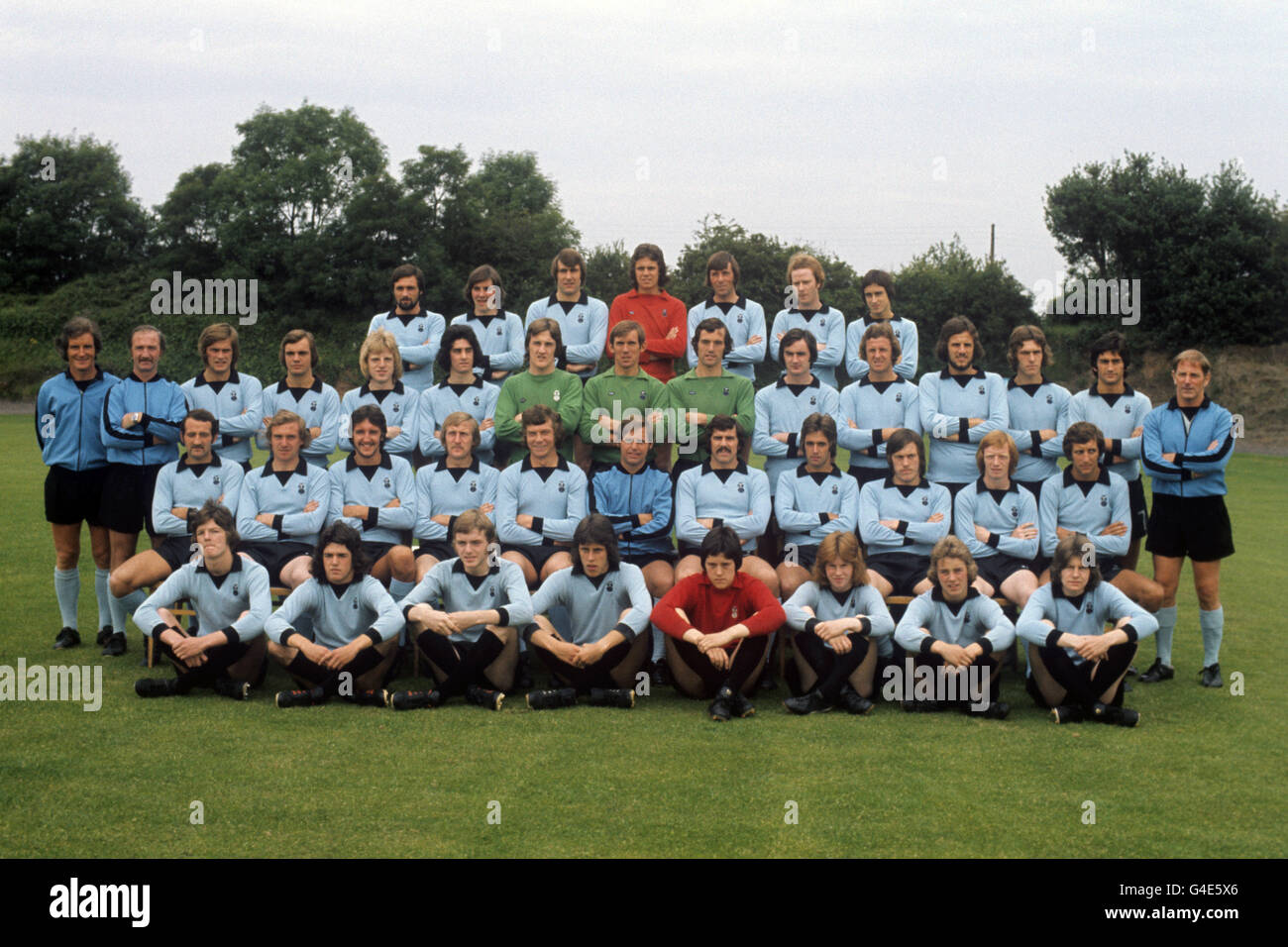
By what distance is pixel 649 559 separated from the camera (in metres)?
8.34

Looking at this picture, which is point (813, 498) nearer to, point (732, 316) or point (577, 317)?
point (732, 316)

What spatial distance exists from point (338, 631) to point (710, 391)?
3.22 metres

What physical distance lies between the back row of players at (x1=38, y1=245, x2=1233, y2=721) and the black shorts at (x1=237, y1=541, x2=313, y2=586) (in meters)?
0.02

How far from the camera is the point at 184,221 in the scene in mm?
48562

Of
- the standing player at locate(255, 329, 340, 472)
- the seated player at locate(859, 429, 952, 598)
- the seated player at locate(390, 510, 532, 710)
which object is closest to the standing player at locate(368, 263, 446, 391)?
the standing player at locate(255, 329, 340, 472)

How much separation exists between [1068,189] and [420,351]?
1309 inches

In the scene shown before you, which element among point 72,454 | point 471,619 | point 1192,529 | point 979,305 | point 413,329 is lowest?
point 471,619

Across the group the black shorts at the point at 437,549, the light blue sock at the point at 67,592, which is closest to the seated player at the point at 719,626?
the black shorts at the point at 437,549

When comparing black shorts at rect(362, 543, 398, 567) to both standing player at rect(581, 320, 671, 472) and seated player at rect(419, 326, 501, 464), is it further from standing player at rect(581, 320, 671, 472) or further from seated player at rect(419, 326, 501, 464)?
standing player at rect(581, 320, 671, 472)

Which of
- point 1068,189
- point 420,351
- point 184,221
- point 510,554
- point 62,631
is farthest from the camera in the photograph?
point 184,221

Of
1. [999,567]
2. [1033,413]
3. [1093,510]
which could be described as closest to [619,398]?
[999,567]

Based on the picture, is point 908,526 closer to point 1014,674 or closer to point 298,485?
point 1014,674
